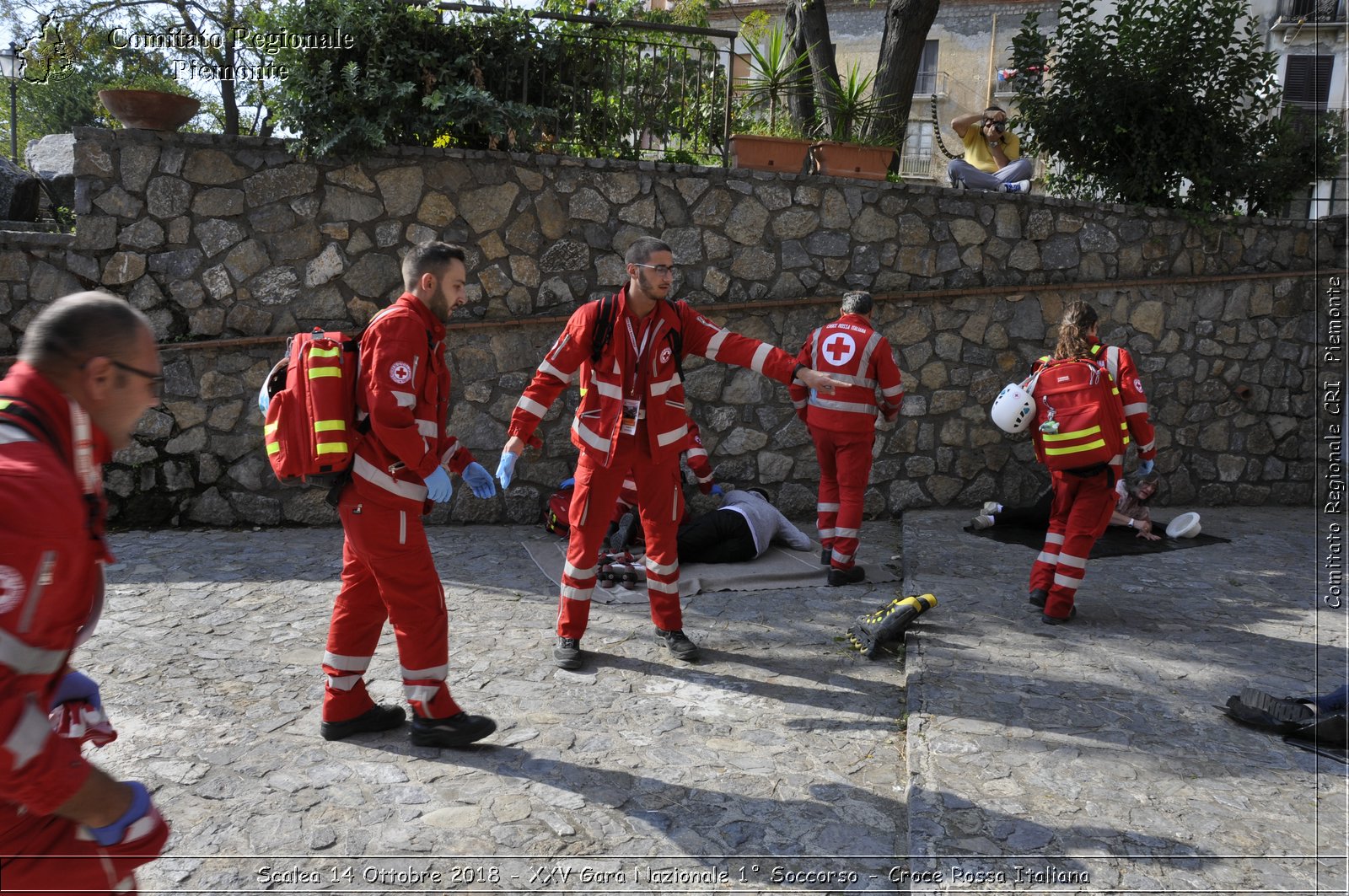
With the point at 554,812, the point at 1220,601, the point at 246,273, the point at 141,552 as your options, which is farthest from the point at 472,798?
the point at 246,273

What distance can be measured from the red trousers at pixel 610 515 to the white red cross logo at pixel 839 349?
6.70 feet

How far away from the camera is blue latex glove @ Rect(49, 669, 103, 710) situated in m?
2.01

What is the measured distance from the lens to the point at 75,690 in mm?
2031

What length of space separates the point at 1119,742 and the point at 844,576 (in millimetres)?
2759

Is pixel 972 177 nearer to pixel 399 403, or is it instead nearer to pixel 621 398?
pixel 621 398

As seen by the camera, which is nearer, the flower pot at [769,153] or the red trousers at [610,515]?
the red trousers at [610,515]

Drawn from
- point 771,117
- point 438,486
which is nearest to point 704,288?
point 771,117

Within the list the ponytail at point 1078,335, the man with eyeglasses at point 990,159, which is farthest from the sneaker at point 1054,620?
the man with eyeglasses at point 990,159

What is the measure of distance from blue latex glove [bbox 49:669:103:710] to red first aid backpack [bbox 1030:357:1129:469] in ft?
16.4

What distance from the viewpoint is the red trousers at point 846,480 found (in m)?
6.61

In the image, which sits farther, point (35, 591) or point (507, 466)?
point (507, 466)

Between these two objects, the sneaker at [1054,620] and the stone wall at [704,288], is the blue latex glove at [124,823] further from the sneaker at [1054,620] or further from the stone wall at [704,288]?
the stone wall at [704,288]

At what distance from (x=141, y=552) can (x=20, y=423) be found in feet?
18.7

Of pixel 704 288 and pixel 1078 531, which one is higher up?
pixel 704 288
